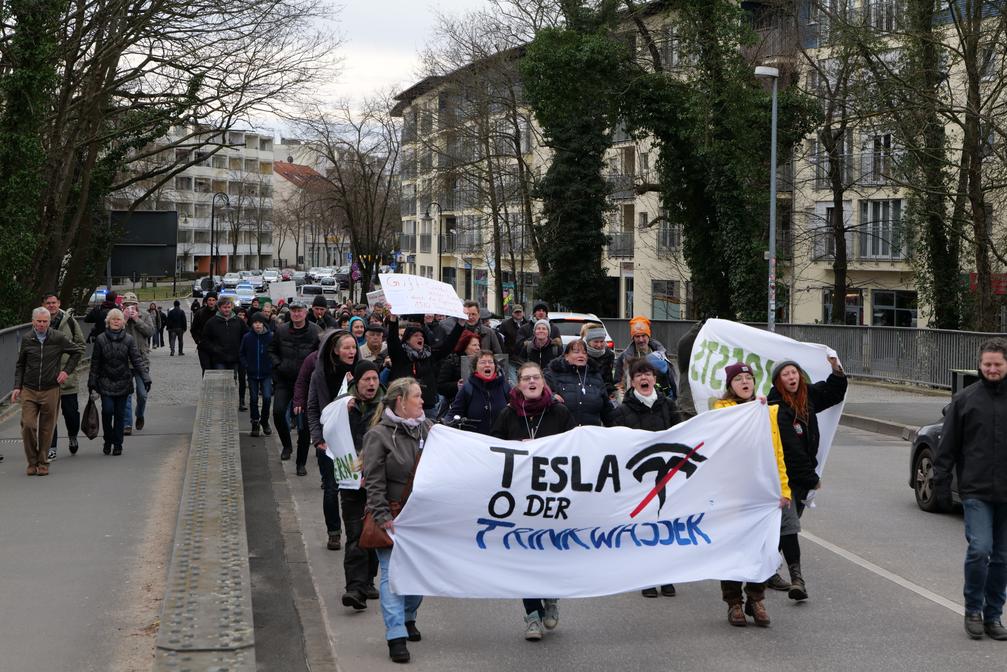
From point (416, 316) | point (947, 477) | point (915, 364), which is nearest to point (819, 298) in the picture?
point (915, 364)

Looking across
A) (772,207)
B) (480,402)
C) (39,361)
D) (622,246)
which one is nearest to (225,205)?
(622,246)

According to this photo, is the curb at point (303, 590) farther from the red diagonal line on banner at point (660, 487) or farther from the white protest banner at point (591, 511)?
the red diagonal line on banner at point (660, 487)

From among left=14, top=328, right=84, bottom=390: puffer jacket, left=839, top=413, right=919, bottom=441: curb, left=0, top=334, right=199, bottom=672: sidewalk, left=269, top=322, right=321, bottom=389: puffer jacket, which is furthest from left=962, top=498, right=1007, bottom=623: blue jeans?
left=839, top=413, right=919, bottom=441: curb

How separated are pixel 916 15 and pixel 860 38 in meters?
1.36

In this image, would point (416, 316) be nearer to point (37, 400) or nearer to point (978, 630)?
point (37, 400)

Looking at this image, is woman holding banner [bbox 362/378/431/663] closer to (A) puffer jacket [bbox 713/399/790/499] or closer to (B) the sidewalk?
(B) the sidewalk

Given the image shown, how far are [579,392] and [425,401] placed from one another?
3.10 metres

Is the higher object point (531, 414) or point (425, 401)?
point (531, 414)

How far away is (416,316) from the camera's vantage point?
1538cm

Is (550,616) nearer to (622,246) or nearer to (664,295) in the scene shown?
(664,295)

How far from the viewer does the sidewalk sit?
7586 mm

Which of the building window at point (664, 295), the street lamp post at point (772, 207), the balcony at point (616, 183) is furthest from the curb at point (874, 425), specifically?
the building window at point (664, 295)

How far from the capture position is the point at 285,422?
1563 centimetres

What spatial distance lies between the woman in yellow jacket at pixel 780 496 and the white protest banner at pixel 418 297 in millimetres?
4524
